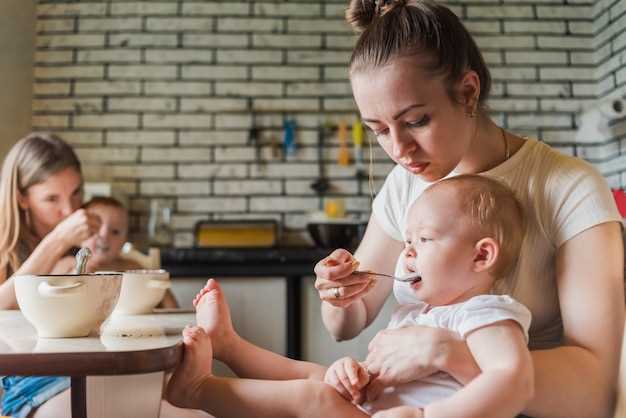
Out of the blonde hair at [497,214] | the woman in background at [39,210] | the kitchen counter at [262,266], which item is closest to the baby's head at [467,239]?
the blonde hair at [497,214]

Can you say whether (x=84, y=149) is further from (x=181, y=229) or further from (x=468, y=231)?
(x=468, y=231)

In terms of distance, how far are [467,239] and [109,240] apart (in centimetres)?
196

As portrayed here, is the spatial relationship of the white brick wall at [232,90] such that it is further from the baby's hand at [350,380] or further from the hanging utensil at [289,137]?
the baby's hand at [350,380]

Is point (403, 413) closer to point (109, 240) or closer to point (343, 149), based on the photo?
point (109, 240)

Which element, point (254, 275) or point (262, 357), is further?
point (254, 275)

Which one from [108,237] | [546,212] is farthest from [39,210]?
[546,212]

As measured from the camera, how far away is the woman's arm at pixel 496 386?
0.95 meters

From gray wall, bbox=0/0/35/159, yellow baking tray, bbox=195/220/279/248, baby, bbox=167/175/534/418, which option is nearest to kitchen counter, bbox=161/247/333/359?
yellow baking tray, bbox=195/220/279/248

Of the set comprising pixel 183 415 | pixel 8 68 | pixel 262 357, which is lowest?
pixel 183 415

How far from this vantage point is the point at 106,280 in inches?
43.6

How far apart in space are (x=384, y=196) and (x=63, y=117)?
8.20ft

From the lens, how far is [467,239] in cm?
122

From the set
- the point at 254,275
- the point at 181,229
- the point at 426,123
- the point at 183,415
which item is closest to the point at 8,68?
the point at 181,229

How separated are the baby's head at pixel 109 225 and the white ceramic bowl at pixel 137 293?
3.79ft
